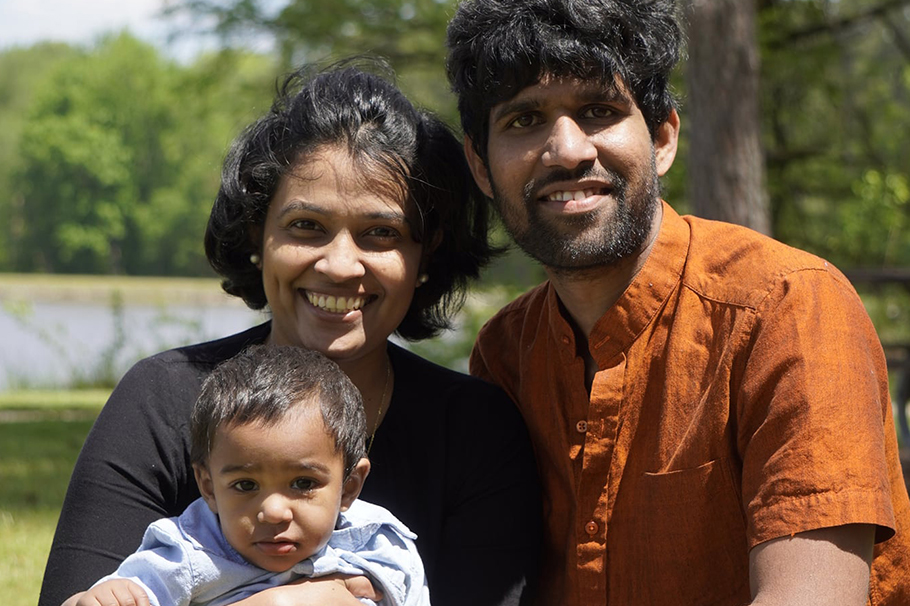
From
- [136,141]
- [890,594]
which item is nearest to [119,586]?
[890,594]

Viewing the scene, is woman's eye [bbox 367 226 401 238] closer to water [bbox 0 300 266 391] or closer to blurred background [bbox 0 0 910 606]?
blurred background [bbox 0 0 910 606]

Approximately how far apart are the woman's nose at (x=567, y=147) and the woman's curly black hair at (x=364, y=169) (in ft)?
1.45

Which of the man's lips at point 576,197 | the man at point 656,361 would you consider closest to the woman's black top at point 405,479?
the man at point 656,361

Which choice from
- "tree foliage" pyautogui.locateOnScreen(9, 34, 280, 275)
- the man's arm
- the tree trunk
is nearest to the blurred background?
the tree trunk

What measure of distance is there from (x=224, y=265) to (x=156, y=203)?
1649 inches

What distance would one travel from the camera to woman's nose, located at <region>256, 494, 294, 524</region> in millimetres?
2291

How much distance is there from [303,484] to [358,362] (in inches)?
26.5

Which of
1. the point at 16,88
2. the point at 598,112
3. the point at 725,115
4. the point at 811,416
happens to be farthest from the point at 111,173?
the point at 811,416

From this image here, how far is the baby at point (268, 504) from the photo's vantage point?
2.32 meters

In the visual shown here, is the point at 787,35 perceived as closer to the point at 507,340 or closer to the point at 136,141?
the point at 507,340

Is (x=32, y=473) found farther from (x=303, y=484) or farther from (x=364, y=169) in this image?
(x=303, y=484)

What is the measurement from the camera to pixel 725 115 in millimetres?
8078

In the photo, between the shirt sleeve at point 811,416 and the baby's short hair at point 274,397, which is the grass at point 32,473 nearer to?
the baby's short hair at point 274,397

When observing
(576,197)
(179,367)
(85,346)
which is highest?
(576,197)
